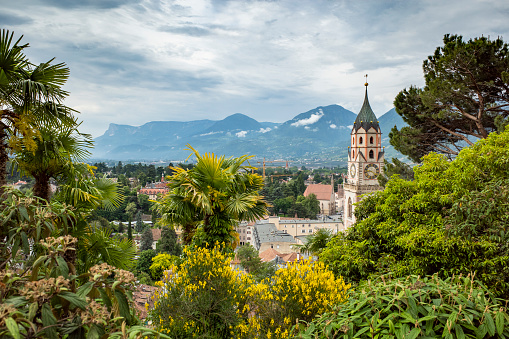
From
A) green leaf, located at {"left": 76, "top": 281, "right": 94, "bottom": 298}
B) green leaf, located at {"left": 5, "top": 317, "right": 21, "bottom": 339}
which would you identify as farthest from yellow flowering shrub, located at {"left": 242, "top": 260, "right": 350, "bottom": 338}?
green leaf, located at {"left": 5, "top": 317, "right": 21, "bottom": 339}

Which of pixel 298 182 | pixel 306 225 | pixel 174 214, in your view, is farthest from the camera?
pixel 298 182

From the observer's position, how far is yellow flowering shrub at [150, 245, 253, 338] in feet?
13.2

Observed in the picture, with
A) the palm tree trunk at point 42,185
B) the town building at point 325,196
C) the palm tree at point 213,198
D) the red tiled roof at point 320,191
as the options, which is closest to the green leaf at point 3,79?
the palm tree trunk at point 42,185

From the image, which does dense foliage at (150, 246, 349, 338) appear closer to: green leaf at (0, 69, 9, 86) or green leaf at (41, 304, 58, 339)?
green leaf at (41, 304, 58, 339)

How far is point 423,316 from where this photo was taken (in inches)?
76.2

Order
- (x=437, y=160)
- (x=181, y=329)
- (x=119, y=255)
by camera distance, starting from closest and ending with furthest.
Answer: (x=181, y=329), (x=119, y=255), (x=437, y=160)

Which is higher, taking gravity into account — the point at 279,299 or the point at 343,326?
the point at 343,326

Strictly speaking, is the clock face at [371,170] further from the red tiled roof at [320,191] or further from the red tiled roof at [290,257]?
the red tiled roof at [320,191]

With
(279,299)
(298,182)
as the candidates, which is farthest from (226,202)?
(298,182)

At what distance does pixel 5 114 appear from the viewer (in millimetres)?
3213

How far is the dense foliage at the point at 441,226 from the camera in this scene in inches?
170

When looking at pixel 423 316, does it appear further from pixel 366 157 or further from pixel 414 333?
pixel 366 157

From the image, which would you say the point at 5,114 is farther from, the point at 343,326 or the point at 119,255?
the point at 343,326

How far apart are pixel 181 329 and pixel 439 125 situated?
11518mm
